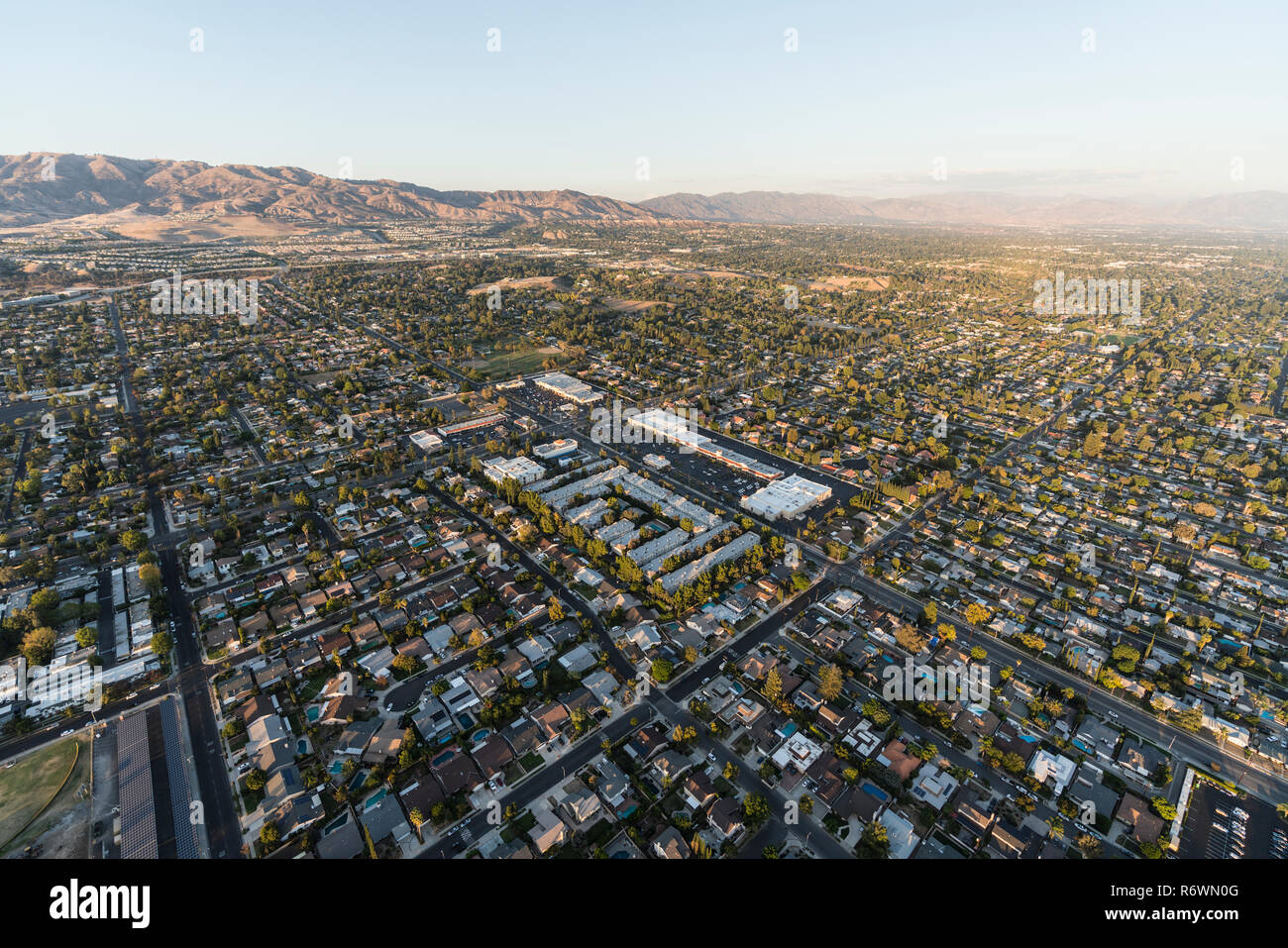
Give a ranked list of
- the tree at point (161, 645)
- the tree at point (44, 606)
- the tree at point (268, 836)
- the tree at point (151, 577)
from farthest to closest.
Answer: the tree at point (151, 577) < the tree at point (44, 606) < the tree at point (161, 645) < the tree at point (268, 836)

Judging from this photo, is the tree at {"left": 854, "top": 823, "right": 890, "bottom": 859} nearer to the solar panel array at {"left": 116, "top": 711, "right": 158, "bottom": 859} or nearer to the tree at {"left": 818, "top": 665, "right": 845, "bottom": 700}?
the tree at {"left": 818, "top": 665, "right": 845, "bottom": 700}

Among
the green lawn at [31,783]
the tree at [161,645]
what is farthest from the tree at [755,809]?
the tree at [161,645]

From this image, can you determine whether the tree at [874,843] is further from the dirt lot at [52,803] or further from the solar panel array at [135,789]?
the dirt lot at [52,803]

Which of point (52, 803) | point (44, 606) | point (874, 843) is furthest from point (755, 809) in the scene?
point (44, 606)

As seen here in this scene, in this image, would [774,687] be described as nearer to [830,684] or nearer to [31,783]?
[830,684]

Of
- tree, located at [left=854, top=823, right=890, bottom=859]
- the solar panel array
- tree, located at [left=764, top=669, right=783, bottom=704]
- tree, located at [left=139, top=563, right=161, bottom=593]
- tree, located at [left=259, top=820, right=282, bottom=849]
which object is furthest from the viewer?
Result: tree, located at [left=139, top=563, right=161, bottom=593]

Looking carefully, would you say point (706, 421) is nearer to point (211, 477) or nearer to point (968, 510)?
point (968, 510)

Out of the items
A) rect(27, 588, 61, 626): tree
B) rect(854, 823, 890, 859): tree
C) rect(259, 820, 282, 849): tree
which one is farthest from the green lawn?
rect(854, 823, 890, 859): tree

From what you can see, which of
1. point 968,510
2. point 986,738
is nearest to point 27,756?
point 986,738
